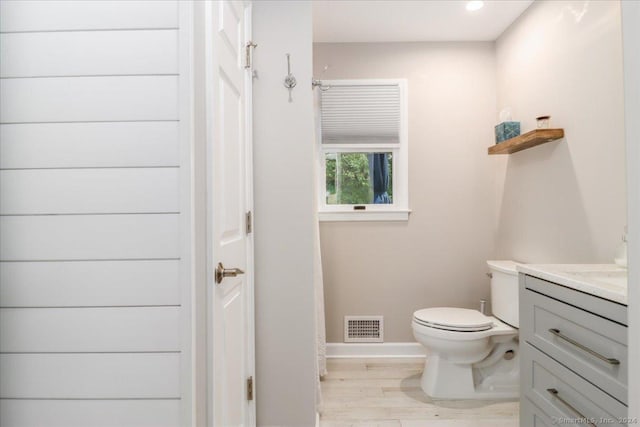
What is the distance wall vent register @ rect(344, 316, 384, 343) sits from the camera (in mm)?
2877

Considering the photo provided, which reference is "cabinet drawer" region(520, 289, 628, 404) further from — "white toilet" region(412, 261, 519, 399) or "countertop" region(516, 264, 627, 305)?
"white toilet" region(412, 261, 519, 399)

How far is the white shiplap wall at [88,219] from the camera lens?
93cm

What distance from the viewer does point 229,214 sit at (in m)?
1.36

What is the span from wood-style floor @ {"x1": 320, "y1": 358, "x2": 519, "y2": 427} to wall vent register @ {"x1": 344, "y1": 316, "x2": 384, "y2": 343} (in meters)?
0.25

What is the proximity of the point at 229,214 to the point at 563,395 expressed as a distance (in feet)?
4.25

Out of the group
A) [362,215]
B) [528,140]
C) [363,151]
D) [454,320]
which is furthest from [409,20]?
[454,320]

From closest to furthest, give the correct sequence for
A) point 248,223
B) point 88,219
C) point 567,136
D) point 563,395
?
point 88,219
point 563,395
point 248,223
point 567,136

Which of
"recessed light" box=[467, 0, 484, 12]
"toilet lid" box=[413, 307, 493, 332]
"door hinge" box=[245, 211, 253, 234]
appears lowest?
"toilet lid" box=[413, 307, 493, 332]

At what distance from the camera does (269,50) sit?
175 cm

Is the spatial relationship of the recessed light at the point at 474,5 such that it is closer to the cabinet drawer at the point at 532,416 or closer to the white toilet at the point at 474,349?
the white toilet at the point at 474,349

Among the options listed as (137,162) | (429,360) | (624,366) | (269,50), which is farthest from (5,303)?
(429,360)

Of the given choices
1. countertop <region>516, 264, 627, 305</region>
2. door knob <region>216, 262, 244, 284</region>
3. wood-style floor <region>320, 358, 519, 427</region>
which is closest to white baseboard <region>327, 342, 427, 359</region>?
wood-style floor <region>320, 358, 519, 427</region>

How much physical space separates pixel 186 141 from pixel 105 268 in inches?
14.5

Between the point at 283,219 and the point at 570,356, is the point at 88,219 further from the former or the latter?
the point at 570,356
